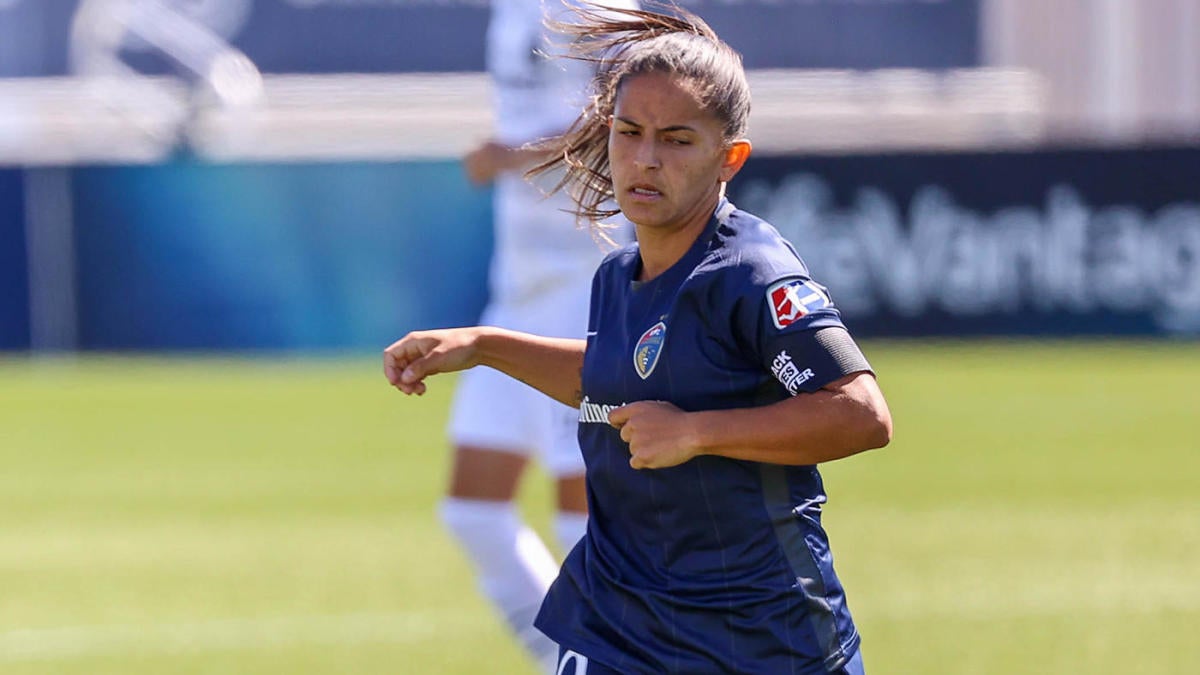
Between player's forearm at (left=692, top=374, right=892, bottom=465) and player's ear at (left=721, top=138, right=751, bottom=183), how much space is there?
52 cm

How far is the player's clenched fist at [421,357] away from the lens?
157 inches

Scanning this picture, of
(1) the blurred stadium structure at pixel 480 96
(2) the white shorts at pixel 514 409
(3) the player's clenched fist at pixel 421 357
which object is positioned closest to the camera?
(3) the player's clenched fist at pixel 421 357

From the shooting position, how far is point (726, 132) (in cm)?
370

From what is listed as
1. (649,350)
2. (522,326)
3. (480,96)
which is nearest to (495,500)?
(522,326)

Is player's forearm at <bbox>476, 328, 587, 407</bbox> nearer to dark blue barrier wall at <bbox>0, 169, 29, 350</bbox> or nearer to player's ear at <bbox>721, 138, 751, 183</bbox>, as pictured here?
player's ear at <bbox>721, 138, 751, 183</bbox>

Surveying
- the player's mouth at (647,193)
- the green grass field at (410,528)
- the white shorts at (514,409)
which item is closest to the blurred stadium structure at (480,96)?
the green grass field at (410,528)

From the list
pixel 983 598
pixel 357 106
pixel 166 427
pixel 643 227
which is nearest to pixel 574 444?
pixel 643 227

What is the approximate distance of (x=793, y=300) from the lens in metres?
3.47

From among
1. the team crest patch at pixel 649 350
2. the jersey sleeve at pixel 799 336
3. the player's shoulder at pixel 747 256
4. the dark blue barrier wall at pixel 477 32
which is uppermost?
the player's shoulder at pixel 747 256

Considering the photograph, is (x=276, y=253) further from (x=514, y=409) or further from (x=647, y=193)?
(x=647, y=193)

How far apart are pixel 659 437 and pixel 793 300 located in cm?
33

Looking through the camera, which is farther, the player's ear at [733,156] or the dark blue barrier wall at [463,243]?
the dark blue barrier wall at [463,243]

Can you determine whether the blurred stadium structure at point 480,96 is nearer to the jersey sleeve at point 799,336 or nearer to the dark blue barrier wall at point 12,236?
the dark blue barrier wall at point 12,236

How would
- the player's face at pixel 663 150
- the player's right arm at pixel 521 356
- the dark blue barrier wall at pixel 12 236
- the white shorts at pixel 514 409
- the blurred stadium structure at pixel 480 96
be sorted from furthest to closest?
the blurred stadium structure at pixel 480 96 → the dark blue barrier wall at pixel 12 236 → the white shorts at pixel 514 409 → the player's right arm at pixel 521 356 → the player's face at pixel 663 150
